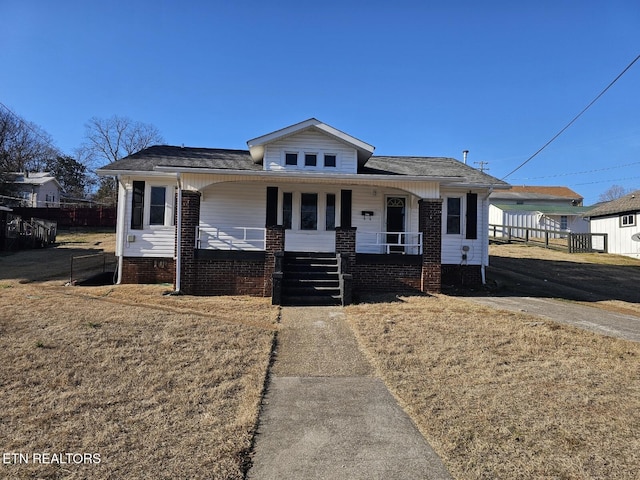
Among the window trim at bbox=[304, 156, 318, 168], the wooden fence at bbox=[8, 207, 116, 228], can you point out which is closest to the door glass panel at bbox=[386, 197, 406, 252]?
the window trim at bbox=[304, 156, 318, 168]

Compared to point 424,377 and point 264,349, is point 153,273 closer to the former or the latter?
point 264,349

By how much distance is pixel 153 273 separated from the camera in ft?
41.3

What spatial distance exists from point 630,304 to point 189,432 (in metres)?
12.1

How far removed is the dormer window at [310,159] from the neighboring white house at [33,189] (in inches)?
1557

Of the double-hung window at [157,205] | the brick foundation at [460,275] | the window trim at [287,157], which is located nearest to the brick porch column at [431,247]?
the brick foundation at [460,275]

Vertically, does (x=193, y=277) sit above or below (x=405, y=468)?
above

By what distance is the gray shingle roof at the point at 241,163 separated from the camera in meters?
12.2

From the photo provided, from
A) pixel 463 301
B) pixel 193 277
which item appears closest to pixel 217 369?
pixel 193 277

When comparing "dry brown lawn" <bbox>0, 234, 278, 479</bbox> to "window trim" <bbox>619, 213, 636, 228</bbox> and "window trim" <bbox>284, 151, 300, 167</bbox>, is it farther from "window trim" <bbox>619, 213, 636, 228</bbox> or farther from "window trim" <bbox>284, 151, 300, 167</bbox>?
"window trim" <bbox>619, 213, 636, 228</bbox>

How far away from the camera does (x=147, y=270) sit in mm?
12539

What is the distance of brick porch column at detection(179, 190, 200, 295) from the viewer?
1066 cm

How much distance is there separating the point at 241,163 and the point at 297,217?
276 cm

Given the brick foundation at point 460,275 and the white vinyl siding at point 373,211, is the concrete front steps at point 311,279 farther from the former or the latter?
the brick foundation at point 460,275

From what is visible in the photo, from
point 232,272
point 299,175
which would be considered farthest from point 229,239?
point 299,175
